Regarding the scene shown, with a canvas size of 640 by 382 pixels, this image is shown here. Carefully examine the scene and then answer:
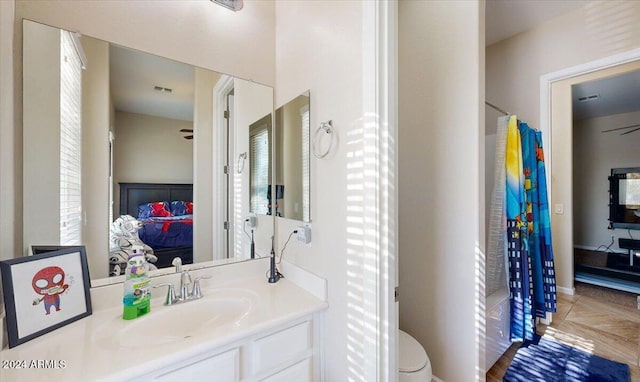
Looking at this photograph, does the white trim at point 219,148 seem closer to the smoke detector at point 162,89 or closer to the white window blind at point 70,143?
the smoke detector at point 162,89

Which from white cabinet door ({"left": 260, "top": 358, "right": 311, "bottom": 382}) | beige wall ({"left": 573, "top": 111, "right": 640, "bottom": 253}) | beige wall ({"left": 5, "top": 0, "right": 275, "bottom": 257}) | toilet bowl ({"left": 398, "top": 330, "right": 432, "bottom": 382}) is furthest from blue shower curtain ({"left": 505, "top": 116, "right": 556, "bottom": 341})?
beige wall ({"left": 573, "top": 111, "right": 640, "bottom": 253})

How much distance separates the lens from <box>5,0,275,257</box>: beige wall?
0.92 m

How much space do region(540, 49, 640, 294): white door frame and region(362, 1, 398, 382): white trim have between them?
284 cm

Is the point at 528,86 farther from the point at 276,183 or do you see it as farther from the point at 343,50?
the point at 276,183

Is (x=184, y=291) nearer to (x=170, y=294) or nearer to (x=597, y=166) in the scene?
(x=170, y=294)

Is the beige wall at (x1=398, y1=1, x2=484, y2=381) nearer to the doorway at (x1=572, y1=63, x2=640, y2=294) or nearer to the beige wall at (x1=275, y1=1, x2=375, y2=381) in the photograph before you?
the beige wall at (x1=275, y1=1, x2=375, y2=381)

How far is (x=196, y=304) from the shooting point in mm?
1214

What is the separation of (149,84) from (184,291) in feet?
3.52

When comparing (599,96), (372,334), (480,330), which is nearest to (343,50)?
(372,334)

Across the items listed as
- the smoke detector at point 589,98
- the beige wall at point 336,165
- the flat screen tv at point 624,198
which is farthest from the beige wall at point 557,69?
the flat screen tv at point 624,198

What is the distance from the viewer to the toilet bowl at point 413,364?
1.18 metres

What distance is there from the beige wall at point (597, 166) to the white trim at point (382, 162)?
621 centimetres

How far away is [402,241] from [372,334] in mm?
879

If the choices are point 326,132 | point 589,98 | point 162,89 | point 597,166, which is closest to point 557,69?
point 589,98
